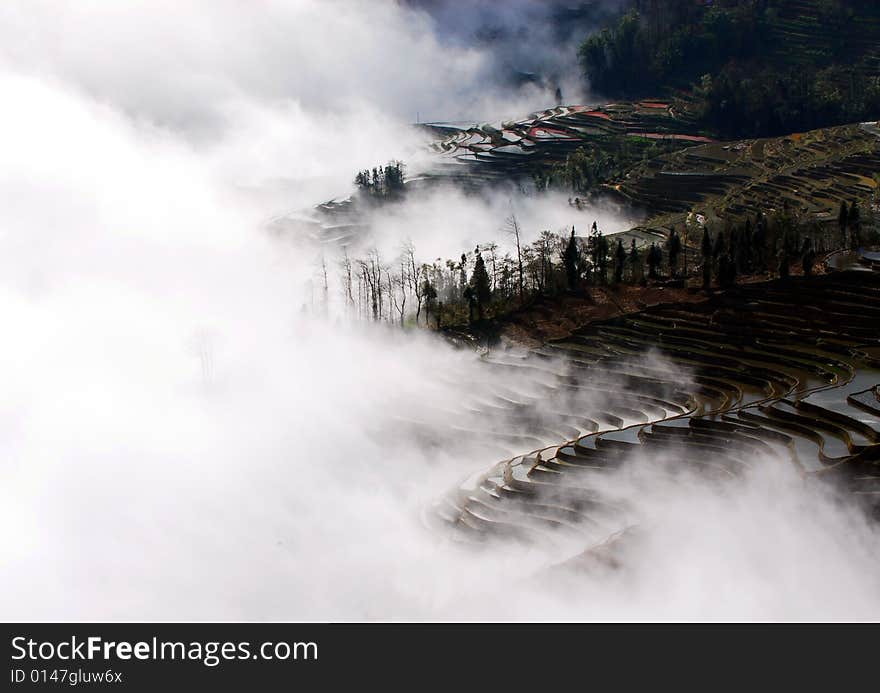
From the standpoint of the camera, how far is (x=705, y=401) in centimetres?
5950

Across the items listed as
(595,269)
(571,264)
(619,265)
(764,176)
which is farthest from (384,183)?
(619,265)

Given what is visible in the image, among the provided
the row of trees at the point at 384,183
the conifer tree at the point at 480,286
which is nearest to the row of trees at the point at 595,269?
the conifer tree at the point at 480,286

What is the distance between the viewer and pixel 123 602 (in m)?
50.6

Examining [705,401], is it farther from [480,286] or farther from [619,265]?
[480,286]

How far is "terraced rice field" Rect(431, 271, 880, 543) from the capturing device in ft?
163

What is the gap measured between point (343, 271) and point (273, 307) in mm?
7633

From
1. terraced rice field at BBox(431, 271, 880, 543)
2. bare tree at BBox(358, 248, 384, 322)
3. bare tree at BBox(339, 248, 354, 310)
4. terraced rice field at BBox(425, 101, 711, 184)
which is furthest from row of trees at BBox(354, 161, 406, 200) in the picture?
terraced rice field at BBox(431, 271, 880, 543)

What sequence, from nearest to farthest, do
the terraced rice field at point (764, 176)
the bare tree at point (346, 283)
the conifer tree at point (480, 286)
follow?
the conifer tree at point (480, 286)
the bare tree at point (346, 283)
the terraced rice field at point (764, 176)

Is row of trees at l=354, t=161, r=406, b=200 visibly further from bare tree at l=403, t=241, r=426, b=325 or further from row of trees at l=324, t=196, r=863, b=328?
row of trees at l=324, t=196, r=863, b=328

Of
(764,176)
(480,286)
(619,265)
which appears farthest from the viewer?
(764,176)

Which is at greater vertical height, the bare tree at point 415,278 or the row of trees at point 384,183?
the row of trees at point 384,183

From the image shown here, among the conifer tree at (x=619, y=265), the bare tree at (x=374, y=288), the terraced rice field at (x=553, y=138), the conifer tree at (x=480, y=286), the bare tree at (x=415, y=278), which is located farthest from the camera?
the terraced rice field at (x=553, y=138)

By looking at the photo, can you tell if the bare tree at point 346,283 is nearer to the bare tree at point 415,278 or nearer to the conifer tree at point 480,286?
the bare tree at point 415,278

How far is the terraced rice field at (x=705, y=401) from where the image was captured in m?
49.7
